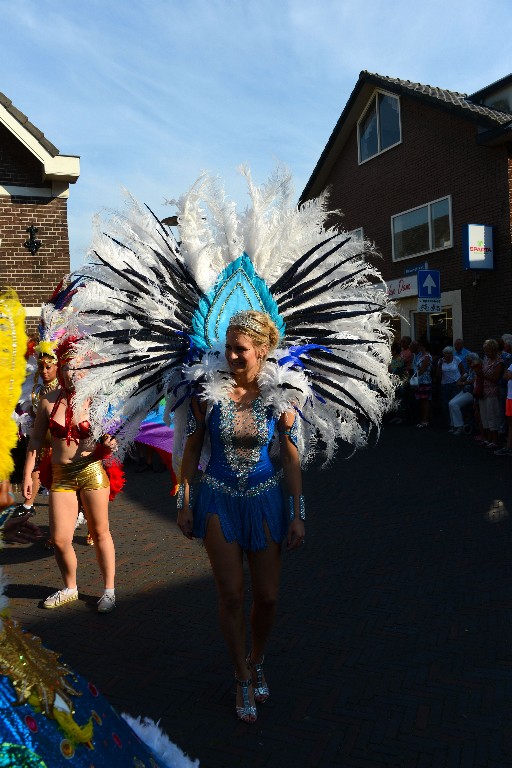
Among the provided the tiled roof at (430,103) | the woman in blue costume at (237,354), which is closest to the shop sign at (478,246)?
the tiled roof at (430,103)

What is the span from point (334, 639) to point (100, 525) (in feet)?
5.47

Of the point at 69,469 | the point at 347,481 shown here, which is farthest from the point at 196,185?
the point at 347,481

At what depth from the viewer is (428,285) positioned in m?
13.1

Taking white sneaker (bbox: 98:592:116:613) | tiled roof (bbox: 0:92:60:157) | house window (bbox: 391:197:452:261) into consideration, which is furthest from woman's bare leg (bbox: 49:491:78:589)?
house window (bbox: 391:197:452:261)

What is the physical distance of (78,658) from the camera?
3.70 metres

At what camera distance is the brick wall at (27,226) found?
A: 11.4 m

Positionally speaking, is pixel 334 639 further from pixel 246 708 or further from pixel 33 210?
pixel 33 210

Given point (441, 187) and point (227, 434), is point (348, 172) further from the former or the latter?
point (227, 434)

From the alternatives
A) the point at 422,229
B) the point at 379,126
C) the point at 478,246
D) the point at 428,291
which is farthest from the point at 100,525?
the point at 379,126

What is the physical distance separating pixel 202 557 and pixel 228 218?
326 cm

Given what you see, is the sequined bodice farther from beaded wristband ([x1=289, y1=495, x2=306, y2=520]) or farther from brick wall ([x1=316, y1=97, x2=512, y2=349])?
brick wall ([x1=316, y1=97, x2=512, y2=349])

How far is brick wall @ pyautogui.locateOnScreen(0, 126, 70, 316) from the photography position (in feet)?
37.6

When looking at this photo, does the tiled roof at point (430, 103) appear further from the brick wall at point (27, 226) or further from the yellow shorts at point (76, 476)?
the yellow shorts at point (76, 476)

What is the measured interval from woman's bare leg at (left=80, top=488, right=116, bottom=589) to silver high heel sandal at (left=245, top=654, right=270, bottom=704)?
1.54 meters
